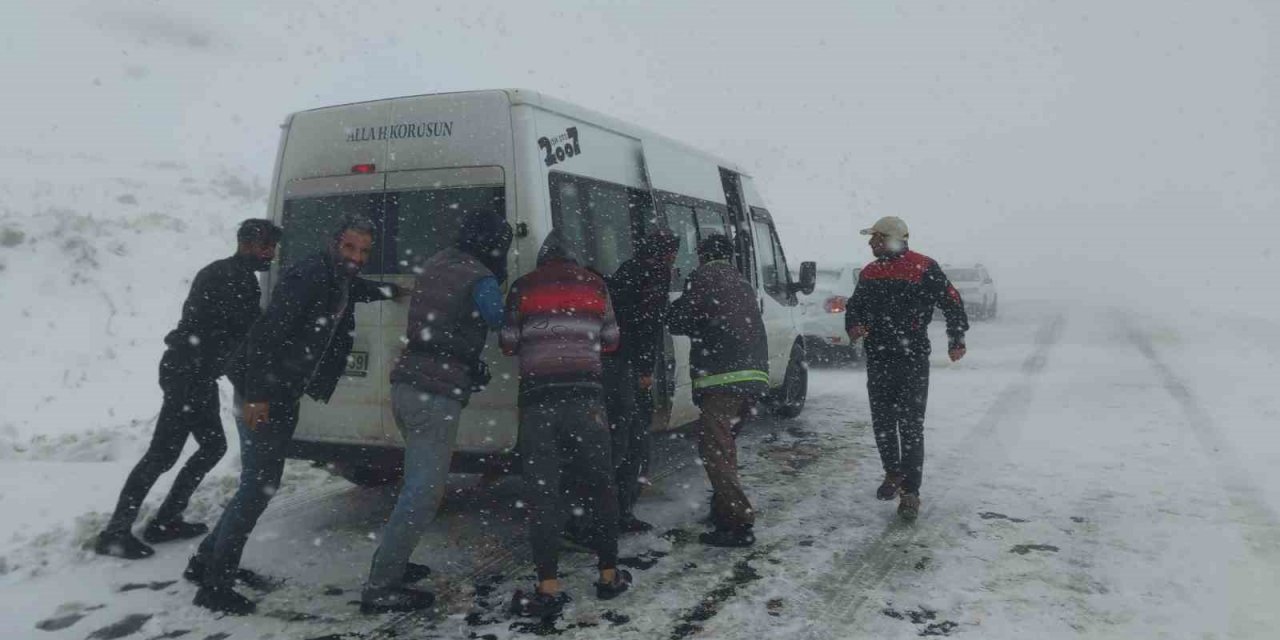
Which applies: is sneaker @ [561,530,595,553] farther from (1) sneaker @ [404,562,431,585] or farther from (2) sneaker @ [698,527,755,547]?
(1) sneaker @ [404,562,431,585]

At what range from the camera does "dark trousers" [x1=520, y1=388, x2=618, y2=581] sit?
380cm

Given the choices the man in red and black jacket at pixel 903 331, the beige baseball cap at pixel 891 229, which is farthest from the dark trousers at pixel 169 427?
the beige baseball cap at pixel 891 229

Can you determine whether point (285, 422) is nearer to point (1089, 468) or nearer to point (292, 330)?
point (292, 330)

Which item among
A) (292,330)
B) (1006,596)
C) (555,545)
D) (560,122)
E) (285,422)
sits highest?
(560,122)

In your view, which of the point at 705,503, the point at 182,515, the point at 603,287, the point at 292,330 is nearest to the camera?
the point at 292,330

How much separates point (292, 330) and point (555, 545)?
5.12 ft

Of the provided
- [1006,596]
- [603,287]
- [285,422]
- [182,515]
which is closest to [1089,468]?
[1006,596]

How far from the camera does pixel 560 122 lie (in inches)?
186

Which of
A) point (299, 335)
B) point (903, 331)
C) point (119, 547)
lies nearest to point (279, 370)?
point (299, 335)

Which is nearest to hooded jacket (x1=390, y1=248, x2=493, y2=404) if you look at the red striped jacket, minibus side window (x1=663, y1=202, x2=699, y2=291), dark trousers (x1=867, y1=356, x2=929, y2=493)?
the red striped jacket

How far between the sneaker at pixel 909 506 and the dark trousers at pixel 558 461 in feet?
7.17

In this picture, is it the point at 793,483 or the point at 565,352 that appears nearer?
the point at 565,352

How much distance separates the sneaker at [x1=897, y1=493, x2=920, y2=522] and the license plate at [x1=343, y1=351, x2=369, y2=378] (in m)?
3.39

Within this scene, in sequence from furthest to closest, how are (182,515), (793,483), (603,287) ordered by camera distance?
1. (793,483)
2. (182,515)
3. (603,287)
